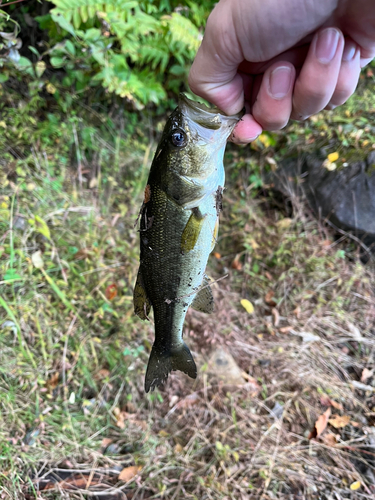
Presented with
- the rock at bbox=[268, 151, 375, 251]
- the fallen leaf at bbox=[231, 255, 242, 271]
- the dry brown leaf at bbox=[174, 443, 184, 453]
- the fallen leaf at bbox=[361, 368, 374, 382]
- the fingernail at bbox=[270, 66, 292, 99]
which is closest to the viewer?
the fingernail at bbox=[270, 66, 292, 99]

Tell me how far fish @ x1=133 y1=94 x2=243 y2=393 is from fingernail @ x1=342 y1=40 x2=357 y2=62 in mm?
600

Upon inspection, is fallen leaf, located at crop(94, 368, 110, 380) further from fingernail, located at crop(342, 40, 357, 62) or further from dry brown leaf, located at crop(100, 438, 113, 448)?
fingernail, located at crop(342, 40, 357, 62)

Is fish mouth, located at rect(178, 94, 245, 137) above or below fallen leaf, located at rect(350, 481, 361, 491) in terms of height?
above

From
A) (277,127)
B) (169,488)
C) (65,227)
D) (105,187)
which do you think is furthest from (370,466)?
(105,187)

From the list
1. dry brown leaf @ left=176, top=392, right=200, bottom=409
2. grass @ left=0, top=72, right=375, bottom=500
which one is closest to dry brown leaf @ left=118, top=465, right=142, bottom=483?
grass @ left=0, top=72, right=375, bottom=500

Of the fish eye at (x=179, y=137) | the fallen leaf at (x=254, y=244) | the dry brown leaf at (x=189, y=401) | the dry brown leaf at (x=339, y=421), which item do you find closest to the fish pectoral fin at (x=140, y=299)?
the fish eye at (x=179, y=137)

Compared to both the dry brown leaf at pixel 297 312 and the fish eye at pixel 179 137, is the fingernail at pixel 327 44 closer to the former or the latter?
the fish eye at pixel 179 137

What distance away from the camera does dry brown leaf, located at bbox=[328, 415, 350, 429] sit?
285 centimetres

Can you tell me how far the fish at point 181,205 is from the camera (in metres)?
1.23

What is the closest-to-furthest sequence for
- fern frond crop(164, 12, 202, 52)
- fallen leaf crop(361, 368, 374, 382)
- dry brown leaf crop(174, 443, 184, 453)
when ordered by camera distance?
1. dry brown leaf crop(174, 443, 184, 453)
2. fern frond crop(164, 12, 202, 52)
3. fallen leaf crop(361, 368, 374, 382)

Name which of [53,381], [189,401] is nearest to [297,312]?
[189,401]

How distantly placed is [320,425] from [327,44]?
3108 millimetres

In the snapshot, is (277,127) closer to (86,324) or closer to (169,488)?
(86,324)

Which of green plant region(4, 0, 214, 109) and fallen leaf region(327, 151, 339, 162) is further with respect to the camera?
fallen leaf region(327, 151, 339, 162)
